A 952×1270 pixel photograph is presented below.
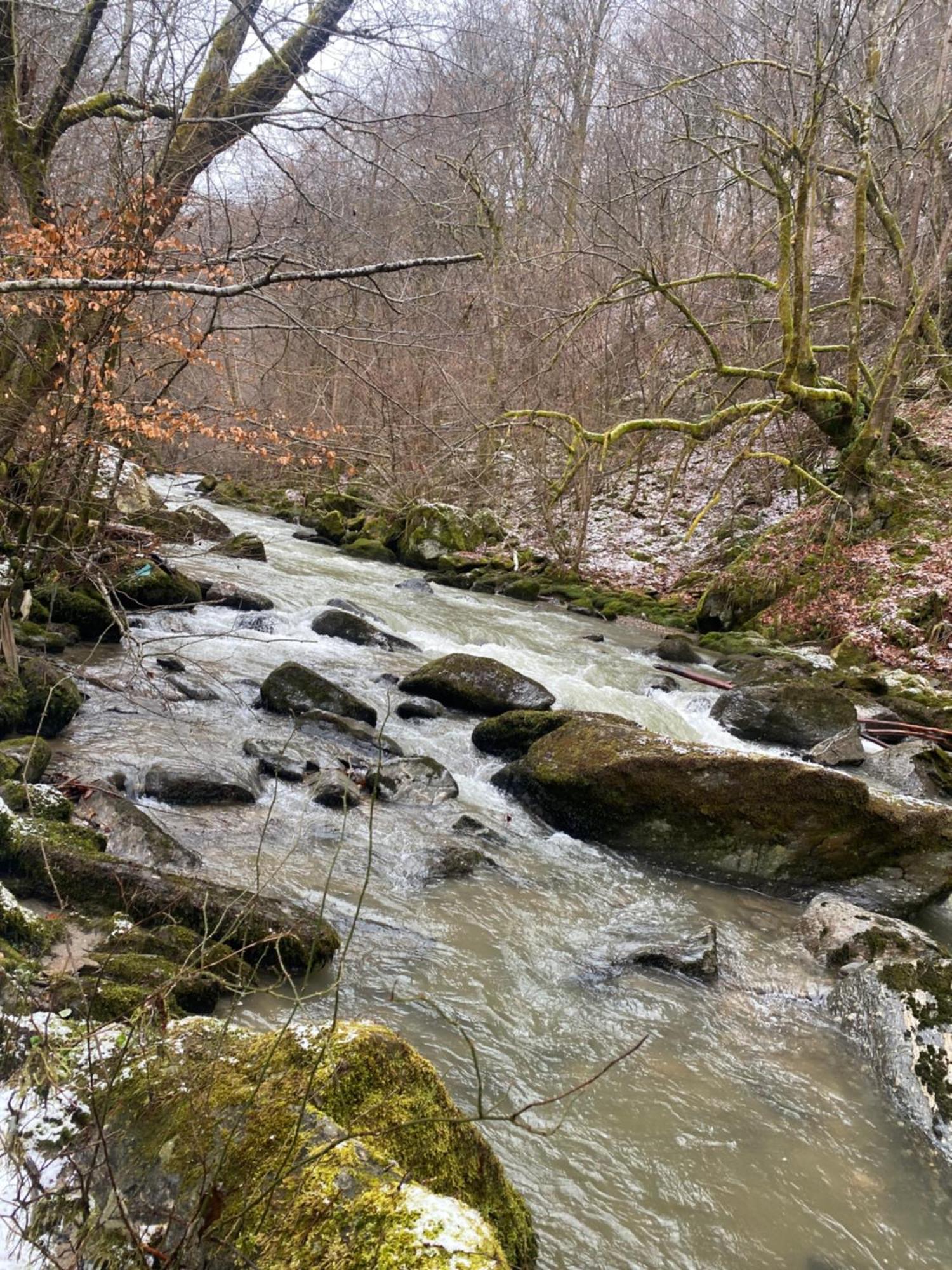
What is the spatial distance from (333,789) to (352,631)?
4821mm

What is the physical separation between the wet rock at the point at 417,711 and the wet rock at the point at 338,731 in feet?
2.63

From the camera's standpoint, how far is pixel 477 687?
29.3 feet

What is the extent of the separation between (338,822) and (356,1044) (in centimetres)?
388

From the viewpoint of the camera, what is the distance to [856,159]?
13617 mm

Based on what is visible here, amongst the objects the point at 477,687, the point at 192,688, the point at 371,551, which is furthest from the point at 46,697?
the point at 371,551

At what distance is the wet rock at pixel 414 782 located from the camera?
6.62 metres

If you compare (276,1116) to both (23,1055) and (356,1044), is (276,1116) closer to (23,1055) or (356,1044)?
(356,1044)

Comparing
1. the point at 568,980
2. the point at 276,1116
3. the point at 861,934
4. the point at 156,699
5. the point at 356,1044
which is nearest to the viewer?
the point at 276,1116

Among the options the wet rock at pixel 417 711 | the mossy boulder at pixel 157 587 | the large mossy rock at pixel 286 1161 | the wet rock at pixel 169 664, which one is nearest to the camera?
the large mossy rock at pixel 286 1161

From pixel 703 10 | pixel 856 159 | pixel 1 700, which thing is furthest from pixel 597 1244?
pixel 703 10

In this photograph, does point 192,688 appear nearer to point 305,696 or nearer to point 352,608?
point 305,696

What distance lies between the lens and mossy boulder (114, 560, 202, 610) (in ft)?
31.8

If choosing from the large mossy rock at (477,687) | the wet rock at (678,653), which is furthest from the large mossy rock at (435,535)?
the large mossy rock at (477,687)

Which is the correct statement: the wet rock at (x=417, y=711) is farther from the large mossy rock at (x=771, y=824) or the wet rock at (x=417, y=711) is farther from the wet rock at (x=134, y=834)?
the wet rock at (x=134, y=834)
